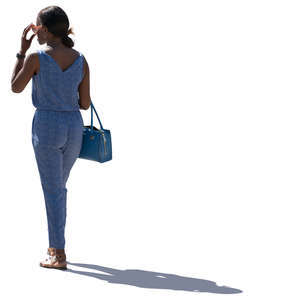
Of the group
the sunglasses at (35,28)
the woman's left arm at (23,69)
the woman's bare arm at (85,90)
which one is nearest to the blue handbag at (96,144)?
the woman's bare arm at (85,90)

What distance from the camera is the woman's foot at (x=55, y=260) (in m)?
8.23

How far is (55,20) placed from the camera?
8.00 metres

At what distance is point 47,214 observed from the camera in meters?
8.29

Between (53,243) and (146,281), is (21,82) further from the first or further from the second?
(146,281)

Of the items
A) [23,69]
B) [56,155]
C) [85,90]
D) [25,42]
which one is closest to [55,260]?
[56,155]

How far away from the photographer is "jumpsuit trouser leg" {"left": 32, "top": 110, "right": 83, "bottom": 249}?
8078 mm

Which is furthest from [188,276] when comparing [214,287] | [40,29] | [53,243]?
[40,29]

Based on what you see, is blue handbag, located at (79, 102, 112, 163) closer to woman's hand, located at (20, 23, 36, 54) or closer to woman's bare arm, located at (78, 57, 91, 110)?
woman's bare arm, located at (78, 57, 91, 110)

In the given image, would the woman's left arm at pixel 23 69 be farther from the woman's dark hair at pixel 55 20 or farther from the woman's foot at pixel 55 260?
the woman's foot at pixel 55 260

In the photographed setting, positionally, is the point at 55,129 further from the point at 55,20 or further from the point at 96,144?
the point at 55,20

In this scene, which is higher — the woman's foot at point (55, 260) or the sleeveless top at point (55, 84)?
the sleeveless top at point (55, 84)

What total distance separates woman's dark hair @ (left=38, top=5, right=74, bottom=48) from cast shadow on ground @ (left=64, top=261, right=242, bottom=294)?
7.03ft

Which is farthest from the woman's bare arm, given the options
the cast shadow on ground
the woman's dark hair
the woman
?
the cast shadow on ground

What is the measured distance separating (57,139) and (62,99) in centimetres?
36
